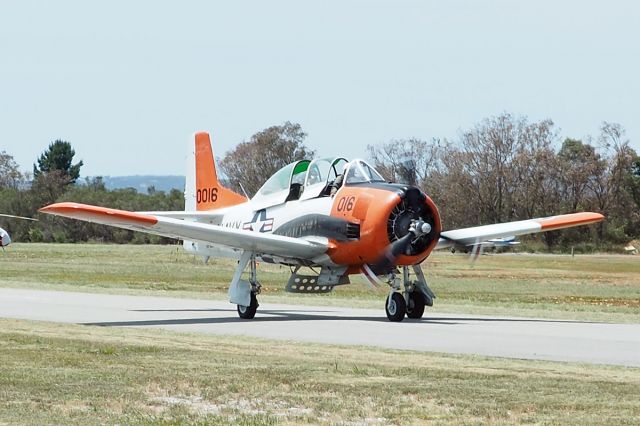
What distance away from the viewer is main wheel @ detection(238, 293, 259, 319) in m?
24.1

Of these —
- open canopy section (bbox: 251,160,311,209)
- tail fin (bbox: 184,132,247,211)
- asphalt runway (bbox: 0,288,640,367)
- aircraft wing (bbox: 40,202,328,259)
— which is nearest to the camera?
asphalt runway (bbox: 0,288,640,367)

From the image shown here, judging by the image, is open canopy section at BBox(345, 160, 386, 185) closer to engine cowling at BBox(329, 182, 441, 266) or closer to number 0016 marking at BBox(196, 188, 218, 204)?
engine cowling at BBox(329, 182, 441, 266)

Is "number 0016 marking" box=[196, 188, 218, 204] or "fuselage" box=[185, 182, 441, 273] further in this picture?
"number 0016 marking" box=[196, 188, 218, 204]

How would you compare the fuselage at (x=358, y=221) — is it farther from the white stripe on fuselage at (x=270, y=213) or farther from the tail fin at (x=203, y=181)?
the tail fin at (x=203, y=181)

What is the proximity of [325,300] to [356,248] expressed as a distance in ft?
29.9

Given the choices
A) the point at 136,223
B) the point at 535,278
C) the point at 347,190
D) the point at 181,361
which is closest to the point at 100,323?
the point at 136,223

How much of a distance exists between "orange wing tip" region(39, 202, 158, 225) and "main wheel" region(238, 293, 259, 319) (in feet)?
8.67

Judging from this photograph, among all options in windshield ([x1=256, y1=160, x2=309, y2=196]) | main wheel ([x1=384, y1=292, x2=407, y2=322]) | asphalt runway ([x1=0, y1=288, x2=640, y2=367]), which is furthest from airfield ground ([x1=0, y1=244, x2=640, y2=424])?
windshield ([x1=256, y1=160, x2=309, y2=196])

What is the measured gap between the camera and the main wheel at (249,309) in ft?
79.0

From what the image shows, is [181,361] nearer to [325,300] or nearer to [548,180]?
[325,300]

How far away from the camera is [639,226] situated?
311ft

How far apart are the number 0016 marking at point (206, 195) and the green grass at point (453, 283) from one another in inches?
147

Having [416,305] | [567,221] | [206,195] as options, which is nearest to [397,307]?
[416,305]

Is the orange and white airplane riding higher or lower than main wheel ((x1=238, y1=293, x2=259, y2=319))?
higher
